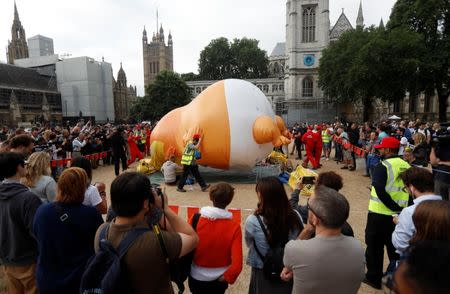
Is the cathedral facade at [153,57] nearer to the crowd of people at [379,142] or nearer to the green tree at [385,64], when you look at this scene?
the green tree at [385,64]

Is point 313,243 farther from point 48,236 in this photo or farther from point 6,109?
point 6,109

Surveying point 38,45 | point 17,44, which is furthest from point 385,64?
point 17,44

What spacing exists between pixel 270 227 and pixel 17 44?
85115 millimetres

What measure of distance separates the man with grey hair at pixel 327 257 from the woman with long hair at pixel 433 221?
1.31ft

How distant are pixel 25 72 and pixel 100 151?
51.7m

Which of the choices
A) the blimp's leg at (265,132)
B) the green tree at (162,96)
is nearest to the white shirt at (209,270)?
the blimp's leg at (265,132)

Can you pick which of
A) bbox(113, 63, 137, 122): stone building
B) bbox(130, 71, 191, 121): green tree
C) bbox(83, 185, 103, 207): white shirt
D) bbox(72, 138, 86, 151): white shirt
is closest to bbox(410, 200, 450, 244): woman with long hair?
bbox(83, 185, 103, 207): white shirt

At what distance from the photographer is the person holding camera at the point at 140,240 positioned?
176cm

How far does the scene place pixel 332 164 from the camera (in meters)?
13.9

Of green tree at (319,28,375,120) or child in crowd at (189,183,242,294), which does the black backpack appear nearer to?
child in crowd at (189,183,242,294)

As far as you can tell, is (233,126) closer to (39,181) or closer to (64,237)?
(39,181)

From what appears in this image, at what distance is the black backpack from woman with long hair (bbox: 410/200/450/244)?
93 cm

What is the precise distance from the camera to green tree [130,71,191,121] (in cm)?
4791

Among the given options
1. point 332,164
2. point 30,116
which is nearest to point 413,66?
point 332,164
